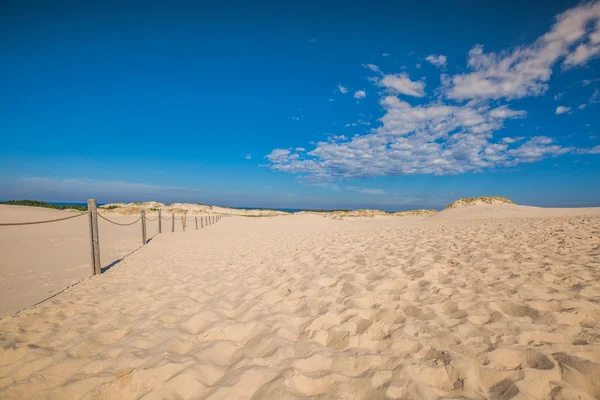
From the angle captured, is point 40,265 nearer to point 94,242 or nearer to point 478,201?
point 94,242

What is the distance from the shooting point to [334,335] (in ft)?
8.92

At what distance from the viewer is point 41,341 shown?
2.81 meters

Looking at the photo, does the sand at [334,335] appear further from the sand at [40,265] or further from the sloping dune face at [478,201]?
the sloping dune face at [478,201]

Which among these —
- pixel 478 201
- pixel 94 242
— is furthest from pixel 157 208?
pixel 478 201

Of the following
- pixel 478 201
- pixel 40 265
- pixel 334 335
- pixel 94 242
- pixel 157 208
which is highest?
pixel 478 201

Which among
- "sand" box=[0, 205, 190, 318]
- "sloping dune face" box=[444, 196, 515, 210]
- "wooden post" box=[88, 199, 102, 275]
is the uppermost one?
"sloping dune face" box=[444, 196, 515, 210]

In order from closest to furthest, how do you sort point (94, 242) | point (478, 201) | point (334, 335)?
point (334, 335) < point (94, 242) < point (478, 201)

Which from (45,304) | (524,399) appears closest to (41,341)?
(45,304)

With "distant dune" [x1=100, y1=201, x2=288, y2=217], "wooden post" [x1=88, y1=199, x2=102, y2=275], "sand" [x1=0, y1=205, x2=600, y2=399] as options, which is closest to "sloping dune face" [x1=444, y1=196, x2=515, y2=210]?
"sand" [x1=0, y1=205, x2=600, y2=399]

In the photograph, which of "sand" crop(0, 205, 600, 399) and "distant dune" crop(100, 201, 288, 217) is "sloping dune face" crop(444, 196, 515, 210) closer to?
"sand" crop(0, 205, 600, 399)

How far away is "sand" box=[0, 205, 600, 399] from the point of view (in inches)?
78.0

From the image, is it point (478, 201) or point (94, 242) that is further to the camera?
point (478, 201)

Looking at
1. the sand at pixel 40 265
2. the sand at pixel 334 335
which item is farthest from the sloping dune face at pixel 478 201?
the sand at pixel 40 265

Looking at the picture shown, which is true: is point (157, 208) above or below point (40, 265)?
above
